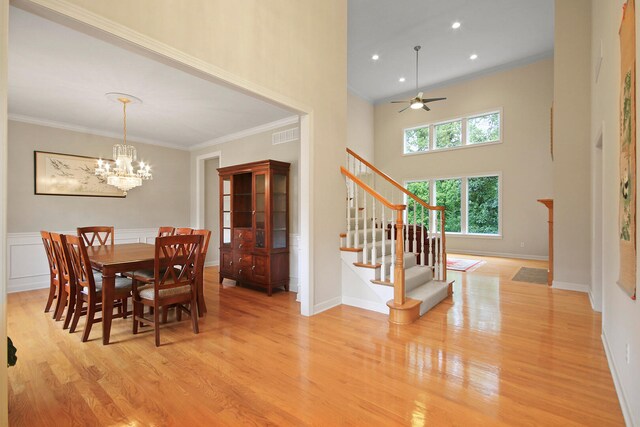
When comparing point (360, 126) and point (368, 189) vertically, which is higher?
point (360, 126)

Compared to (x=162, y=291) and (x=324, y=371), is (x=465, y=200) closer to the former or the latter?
(x=324, y=371)

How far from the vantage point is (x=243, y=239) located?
16.0ft

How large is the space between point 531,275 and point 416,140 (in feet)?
16.6

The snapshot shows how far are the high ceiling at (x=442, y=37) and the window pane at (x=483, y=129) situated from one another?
1188 millimetres

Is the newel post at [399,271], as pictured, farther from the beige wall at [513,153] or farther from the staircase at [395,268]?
the beige wall at [513,153]

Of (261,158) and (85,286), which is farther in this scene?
(261,158)

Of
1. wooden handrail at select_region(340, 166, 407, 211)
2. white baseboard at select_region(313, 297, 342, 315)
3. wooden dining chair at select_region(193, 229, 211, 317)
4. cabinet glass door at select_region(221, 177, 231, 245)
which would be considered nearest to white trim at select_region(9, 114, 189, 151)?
cabinet glass door at select_region(221, 177, 231, 245)

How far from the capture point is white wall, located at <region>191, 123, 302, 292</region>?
192 inches

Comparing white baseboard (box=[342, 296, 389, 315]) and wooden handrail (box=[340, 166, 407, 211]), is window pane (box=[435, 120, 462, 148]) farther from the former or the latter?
white baseboard (box=[342, 296, 389, 315])

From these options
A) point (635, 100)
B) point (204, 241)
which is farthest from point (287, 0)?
point (635, 100)

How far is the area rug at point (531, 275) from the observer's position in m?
5.15

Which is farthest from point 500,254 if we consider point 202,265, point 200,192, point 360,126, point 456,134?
point 200,192

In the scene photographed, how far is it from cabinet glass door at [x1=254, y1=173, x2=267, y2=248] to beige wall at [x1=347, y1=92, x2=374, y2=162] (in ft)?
15.1

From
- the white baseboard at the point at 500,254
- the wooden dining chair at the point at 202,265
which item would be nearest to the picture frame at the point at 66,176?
the wooden dining chair at the point at 202,265
